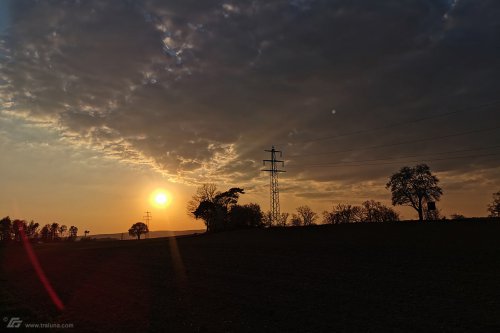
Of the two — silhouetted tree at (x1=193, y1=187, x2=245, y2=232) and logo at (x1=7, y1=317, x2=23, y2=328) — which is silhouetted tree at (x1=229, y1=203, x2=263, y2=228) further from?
logo at (x1=7, y1=317, x2=23, y2=328)

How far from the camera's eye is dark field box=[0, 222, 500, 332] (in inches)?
699

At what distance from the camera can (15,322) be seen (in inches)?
705

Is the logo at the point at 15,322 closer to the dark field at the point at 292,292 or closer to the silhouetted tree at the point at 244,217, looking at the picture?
the dark field at the point at 292,292

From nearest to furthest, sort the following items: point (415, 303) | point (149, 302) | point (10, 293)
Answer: point (415, 303)
point (149, 302)
point (10, 293)

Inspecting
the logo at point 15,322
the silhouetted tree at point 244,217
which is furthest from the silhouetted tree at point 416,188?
the logo at point 15,322

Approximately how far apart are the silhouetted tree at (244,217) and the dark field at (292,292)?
234 feet

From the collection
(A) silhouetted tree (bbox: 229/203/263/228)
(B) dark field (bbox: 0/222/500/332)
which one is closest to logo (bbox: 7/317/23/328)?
(B) dark field (bbox: 0/222/500/332)

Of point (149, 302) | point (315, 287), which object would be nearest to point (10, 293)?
point (149, 302)

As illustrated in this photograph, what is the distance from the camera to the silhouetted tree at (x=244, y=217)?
116 metres

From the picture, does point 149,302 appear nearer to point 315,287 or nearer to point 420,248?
point 315,287

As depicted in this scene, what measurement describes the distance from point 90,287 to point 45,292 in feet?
10.5

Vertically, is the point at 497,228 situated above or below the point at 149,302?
above

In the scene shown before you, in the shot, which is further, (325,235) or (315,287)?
(325,235)

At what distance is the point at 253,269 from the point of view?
35.0m
